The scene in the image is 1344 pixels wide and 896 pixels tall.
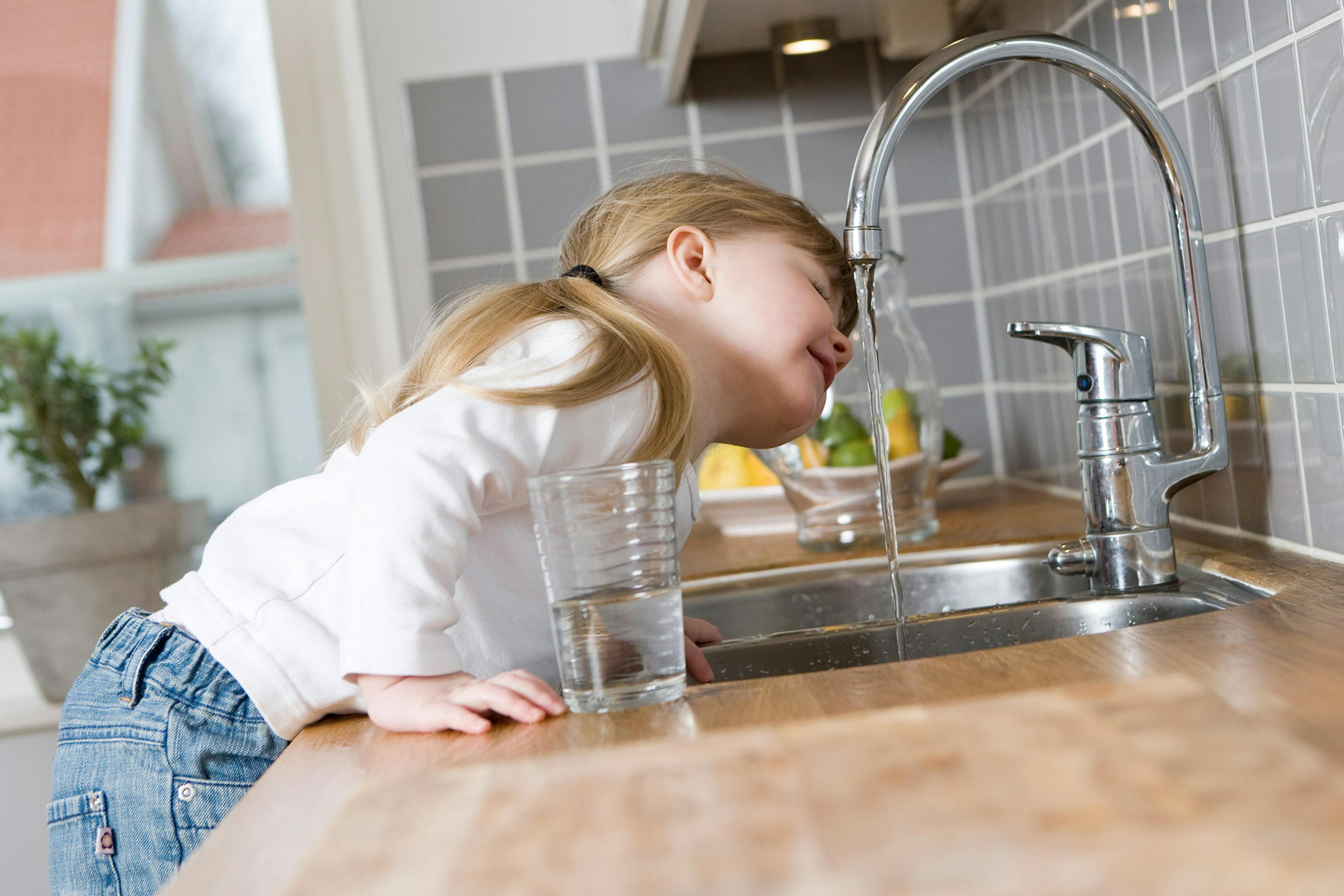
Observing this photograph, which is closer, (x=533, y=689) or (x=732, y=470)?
(x=533, y=689)

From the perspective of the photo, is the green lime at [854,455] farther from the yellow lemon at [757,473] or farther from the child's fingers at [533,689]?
the child's fingers at [533,689]

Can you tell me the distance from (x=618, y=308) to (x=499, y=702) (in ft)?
0.96

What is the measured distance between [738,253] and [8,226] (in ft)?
4.40

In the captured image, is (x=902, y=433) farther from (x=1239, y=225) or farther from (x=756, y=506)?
(x=1239, y=225)

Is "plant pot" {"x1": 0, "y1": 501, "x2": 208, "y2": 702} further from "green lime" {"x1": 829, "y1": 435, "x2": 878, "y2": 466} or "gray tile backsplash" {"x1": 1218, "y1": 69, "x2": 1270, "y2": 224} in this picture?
"gray tile backsplash" {"x1": 1218, "y1": 69, "x2": 1270, "y2": 224}

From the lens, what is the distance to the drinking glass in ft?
1.83

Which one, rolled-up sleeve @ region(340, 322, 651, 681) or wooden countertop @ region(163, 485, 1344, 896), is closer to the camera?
wooden countertop @ region(163, 485, 1344, 896)

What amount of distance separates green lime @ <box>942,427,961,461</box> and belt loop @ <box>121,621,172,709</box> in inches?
32.8

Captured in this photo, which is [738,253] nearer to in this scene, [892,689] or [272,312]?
[892,689]

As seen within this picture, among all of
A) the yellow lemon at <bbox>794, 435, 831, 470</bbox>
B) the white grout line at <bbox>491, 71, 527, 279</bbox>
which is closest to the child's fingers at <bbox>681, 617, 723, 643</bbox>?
the yellow lemon at <bbox>794, 435, 831, 470</bbox>

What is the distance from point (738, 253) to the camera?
856 millimetres

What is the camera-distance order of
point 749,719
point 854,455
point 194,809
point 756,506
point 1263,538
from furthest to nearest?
point 756,506
point 854,455
point 1263,538
point 194,809
point 749,719

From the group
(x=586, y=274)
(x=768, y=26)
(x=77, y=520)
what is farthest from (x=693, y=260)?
(x=77, y=520)

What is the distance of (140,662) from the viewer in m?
0.77
